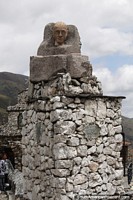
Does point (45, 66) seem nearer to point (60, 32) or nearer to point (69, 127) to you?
point (60, 32)

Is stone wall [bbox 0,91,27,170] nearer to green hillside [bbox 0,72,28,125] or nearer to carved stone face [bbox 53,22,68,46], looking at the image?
carved stone face [bbox 53,22,68,46]

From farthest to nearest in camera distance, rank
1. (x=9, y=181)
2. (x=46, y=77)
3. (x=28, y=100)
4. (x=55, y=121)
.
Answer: (x=9, y=181)
(x=28, y=100)
(x=46, y=77)
(x=55, y=121)

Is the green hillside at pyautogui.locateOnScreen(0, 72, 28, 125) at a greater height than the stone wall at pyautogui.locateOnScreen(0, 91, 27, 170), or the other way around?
the green hillside at pyautogui.locateOnScreen(0, 72, 28, 125)

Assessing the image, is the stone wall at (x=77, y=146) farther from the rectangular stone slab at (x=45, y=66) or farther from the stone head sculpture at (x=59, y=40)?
the stone head sculpture at (x=59, y=40)

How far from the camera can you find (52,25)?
945 centimetres

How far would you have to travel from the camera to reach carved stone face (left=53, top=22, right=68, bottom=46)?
368 inches

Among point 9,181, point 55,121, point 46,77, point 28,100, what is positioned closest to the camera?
point 55,121

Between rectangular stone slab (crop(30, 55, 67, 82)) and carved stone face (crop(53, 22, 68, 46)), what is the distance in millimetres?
490

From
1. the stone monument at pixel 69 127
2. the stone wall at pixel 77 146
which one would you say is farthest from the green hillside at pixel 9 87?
the stone wall at pixel 77 146

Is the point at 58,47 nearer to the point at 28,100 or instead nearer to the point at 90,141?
the point at 28,100

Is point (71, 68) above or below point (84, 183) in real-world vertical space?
above

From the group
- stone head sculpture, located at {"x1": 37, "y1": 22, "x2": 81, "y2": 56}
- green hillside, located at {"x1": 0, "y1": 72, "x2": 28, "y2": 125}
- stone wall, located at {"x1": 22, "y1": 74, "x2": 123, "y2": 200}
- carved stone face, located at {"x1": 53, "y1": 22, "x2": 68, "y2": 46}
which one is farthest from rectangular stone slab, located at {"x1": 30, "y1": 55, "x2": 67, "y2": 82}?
green hillside, located at {"x1": 0, "y1": 72, "x2": 28, "y2": 125}

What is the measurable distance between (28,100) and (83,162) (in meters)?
2.23

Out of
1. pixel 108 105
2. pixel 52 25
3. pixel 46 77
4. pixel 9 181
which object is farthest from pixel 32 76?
pixel 9 181
